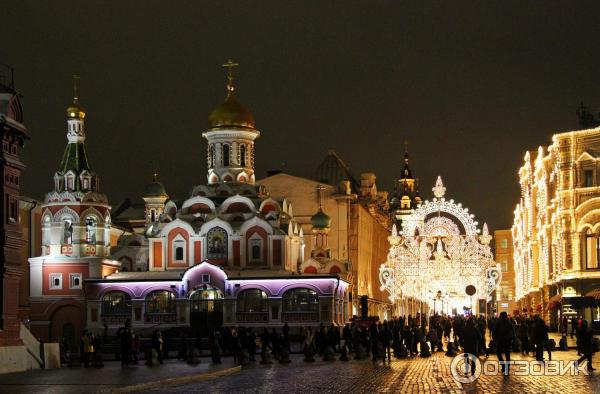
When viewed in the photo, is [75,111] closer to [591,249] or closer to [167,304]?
[167,304]

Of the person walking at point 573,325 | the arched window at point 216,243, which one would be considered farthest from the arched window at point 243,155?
the person walking at point 573,325

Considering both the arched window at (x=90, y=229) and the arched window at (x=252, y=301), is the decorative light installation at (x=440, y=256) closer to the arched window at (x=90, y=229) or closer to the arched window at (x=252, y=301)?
the arched window at (x=252, y=301)

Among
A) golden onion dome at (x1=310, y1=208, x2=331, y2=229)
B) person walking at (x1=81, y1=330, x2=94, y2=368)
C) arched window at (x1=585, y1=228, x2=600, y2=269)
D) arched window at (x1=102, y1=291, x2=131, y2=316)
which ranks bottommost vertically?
person walking at (x1=81, y1=330, x2=94, y2=368)

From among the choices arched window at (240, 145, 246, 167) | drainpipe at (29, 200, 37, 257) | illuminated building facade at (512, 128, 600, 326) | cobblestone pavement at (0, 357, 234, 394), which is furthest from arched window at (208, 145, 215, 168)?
cobblestone pavement at (0, 357, 234, 394)

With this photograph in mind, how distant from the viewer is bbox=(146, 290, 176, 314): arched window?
67188 millimetres

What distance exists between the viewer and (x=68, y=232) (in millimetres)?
71312

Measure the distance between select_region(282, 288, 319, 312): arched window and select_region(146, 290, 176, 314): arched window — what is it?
6597mm

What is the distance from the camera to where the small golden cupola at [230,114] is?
75.4 m

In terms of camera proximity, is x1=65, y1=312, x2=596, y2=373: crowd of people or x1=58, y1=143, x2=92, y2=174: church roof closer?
x1=65, y1=312, x2=596, y2=373: crowd of people

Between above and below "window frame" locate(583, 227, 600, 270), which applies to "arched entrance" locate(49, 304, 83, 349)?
below

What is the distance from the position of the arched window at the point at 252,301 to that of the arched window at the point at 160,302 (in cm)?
393

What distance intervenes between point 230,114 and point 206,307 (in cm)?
1464

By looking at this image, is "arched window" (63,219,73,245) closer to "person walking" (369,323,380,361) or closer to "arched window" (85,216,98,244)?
"arched window" (85,216,98,244)

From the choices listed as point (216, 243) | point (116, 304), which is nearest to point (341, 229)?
point (216, 243)
